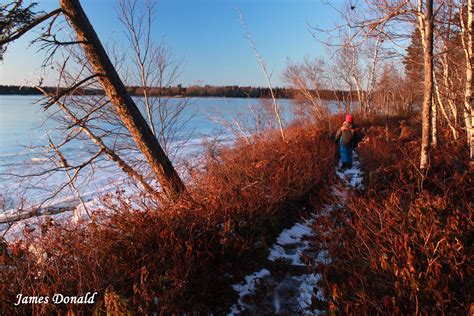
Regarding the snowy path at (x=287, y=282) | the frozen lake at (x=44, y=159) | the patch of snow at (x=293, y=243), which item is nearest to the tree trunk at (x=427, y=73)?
the patch of snow at (x=293, y=243)

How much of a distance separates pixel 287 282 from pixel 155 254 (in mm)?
1886

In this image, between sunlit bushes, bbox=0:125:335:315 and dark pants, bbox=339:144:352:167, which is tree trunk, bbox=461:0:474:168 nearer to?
dark pants, bbox=339:144:352:167

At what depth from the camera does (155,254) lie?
147 inches

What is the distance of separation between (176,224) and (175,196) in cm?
125

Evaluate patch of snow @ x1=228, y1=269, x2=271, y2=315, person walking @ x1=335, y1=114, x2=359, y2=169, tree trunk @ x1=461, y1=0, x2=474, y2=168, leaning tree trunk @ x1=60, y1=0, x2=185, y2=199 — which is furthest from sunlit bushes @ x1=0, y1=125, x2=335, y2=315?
person walking @ x1=335, y1=114, x2=359, y2=169

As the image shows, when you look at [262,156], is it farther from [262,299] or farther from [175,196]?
[262,299]

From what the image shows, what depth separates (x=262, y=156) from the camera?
9586 millimetres

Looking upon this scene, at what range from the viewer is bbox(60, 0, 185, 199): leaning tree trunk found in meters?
5.03

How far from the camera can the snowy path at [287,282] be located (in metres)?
3.71

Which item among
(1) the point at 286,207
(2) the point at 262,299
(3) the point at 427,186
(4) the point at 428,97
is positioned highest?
(4) the point at 428,97

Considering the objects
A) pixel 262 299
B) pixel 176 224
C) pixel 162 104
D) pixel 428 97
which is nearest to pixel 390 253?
pixel 262 299

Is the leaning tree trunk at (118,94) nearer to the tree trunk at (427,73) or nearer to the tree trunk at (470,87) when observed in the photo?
the tree trunk at (427,73)

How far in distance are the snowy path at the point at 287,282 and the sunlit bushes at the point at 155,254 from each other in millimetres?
226

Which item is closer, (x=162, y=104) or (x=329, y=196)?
(x=329, y=196)
